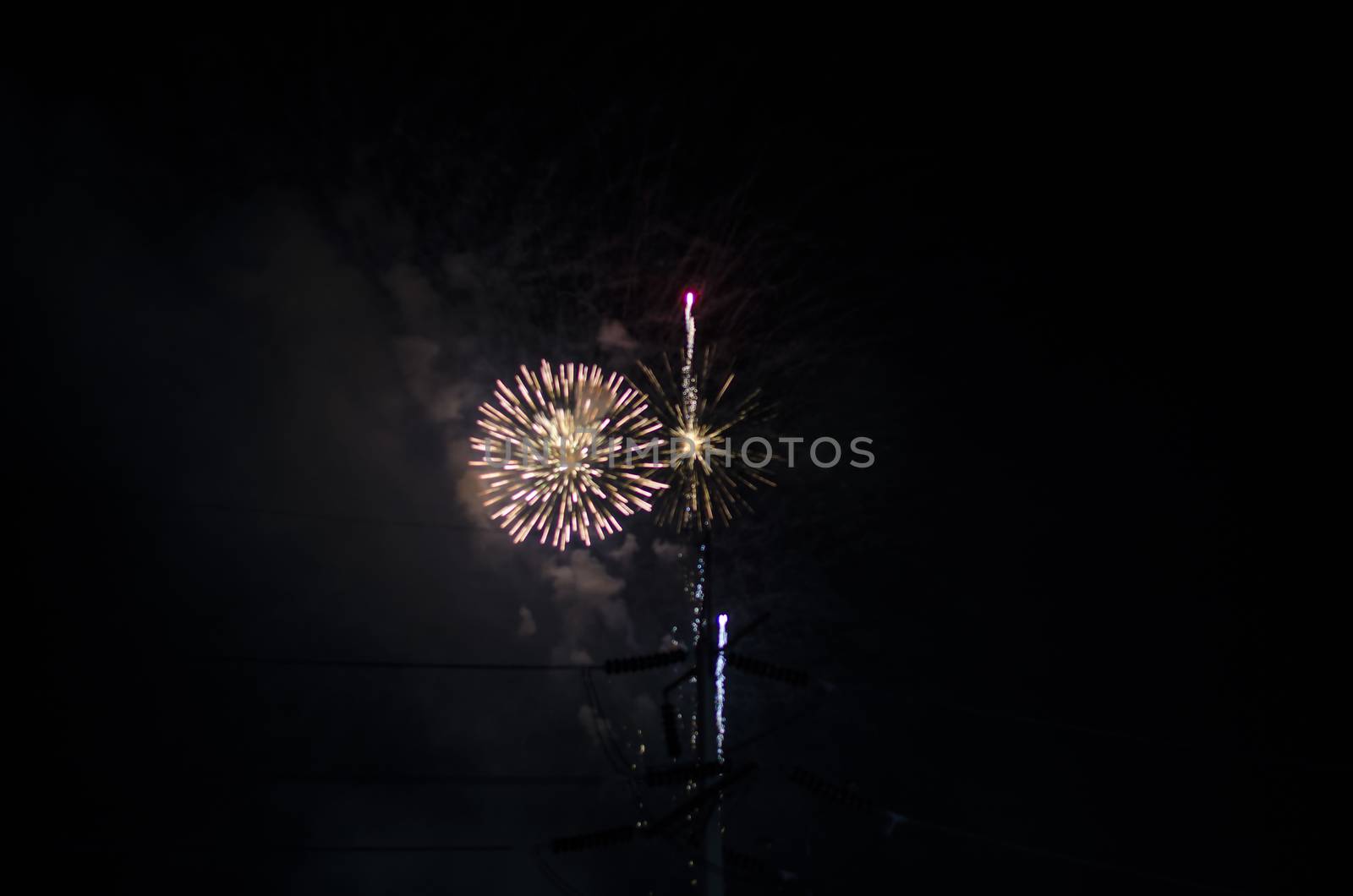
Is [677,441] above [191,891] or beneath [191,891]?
above

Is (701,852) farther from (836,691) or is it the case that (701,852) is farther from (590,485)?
(590,485)

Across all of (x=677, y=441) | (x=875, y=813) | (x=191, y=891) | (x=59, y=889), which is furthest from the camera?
(x=191, y=891)

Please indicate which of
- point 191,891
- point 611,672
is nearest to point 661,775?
point 611,672

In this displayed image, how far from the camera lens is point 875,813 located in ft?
59.5

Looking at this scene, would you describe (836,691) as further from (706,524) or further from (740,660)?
(706,524)

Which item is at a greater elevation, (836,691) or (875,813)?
(836,691)

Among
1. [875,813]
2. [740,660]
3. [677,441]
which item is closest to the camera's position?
[875,813]

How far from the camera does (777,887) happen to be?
2008 cm

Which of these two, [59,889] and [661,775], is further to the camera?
[59,889]

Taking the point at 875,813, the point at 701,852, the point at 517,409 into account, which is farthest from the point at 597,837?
the point at 517,409

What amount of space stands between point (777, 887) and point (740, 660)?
470cm

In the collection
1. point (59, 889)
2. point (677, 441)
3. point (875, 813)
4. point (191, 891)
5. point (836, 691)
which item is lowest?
point (191, 891)

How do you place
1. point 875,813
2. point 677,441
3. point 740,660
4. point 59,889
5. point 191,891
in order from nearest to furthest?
point 875,813
point 740,660
point 677,441
point 59,889
point 191,891

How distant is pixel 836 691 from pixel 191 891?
89973 mm
